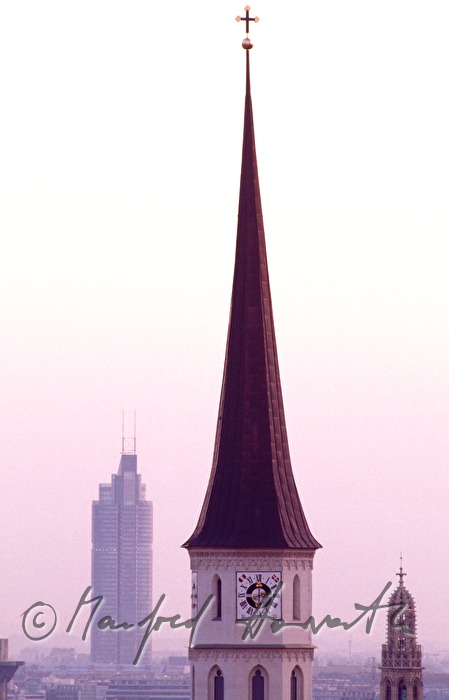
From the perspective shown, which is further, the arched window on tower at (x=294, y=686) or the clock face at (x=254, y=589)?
the arched window on tower at (x=294, y=686)

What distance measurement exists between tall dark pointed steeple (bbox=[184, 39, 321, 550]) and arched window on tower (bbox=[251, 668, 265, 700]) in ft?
10.3

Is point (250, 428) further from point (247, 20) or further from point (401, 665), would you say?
point (401, 665)

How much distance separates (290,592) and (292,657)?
1579 mm

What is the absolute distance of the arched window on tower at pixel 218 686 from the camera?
70.6 metres

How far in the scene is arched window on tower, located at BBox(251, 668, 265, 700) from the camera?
231 ft

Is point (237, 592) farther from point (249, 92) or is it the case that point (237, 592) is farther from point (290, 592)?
point (249, 92)

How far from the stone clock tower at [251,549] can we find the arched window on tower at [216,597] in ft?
0.08

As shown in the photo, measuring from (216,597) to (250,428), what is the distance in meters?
4.19

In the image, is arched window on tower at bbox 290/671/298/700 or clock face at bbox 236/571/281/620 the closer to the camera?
clock face at bbox 236/571/281/620

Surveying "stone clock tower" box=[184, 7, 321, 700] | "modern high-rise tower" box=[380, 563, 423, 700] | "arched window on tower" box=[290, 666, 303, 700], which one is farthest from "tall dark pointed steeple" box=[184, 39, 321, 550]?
"modern high-rise tower" box=[380, 563, 423, 700]

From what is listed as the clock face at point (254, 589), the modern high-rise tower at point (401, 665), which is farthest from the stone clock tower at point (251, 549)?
the modern high-rise tower at point (401, 665)

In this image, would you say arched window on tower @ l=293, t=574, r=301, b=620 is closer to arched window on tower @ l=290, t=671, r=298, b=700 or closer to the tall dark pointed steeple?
the tall dark pointed steeple

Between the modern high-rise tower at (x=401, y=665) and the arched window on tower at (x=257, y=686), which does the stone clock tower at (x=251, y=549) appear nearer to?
the arched window on tower at (x=257, y=686)

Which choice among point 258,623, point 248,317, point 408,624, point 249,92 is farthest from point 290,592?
point 408,624
